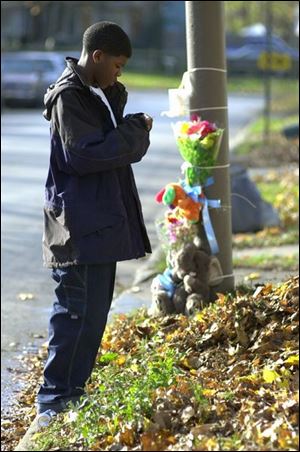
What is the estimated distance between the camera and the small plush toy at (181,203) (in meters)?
6.88

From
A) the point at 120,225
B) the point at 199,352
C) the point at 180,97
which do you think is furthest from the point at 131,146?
the point at 180,97

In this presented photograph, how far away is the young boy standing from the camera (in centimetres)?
471

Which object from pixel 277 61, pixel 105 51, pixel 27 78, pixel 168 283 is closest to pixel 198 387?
pixel 105 51

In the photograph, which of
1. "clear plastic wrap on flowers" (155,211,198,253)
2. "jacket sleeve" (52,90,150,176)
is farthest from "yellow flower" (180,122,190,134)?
"jacket sleeve" (52,90,150,176)

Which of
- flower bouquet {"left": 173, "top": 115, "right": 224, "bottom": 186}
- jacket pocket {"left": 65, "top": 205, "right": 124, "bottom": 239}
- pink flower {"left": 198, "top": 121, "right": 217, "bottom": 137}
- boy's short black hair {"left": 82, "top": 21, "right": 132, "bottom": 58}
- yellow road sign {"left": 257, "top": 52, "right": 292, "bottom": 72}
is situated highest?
yellow road sign {"left": 257, "top": 52, "right": 292, "bottom": 72}

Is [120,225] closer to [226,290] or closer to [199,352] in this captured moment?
[199,352]

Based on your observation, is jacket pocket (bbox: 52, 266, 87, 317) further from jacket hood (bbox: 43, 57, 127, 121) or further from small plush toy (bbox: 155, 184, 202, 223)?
small plush toy (bbox: 155, 184, 202, 223)

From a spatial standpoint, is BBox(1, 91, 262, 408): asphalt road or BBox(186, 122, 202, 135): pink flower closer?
BBox(186, 122, 202, 135): pink flower

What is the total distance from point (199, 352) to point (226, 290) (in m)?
1.59

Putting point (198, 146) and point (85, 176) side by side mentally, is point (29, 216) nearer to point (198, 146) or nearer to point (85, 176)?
point (198, 146)

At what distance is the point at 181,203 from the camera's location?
6.88 metres

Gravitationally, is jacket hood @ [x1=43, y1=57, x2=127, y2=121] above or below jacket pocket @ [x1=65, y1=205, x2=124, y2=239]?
above

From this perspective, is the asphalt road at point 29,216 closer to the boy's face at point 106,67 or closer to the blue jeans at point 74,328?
the blue jeans at point 74,328

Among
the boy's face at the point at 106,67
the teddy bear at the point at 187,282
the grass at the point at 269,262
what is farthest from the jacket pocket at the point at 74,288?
the grass at the point at 269,262
